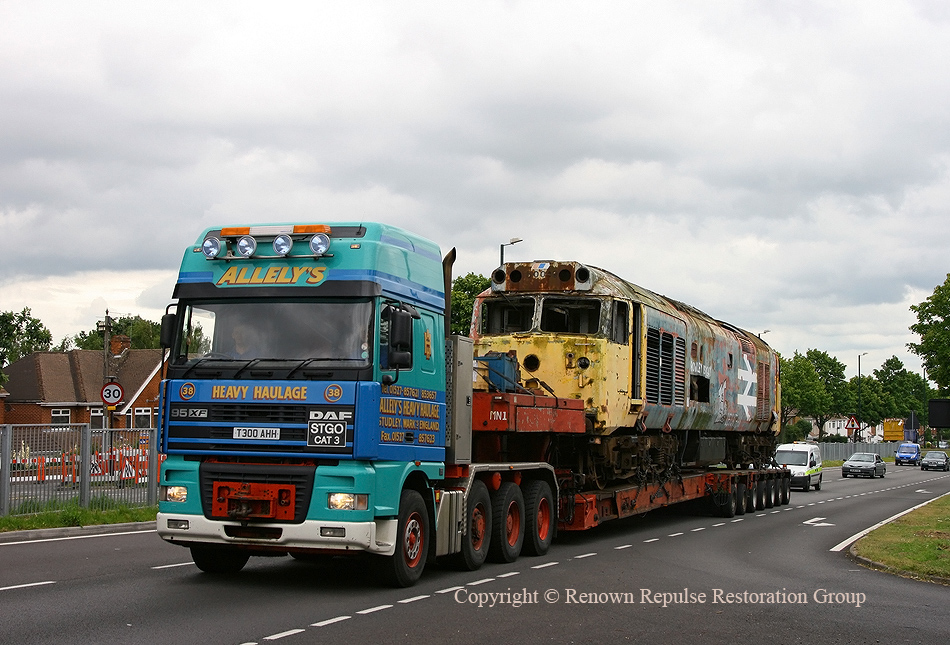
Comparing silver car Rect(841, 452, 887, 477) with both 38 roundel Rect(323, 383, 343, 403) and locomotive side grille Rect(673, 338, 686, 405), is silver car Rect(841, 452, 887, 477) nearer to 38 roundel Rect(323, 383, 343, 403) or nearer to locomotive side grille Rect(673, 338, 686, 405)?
locomotive side grille Rect(673, 338, 686, 405)

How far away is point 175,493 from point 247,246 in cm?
268

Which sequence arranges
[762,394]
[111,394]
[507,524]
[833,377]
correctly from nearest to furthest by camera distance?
1. [507,524]
2. [111,394]
3. [762,394]
4. [833,377]

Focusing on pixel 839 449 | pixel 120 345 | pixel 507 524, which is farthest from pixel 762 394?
pixel 839 449

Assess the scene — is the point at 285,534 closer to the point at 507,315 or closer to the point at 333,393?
the point at 333,393

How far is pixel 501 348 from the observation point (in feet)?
57.6

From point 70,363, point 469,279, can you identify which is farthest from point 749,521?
point 70,363

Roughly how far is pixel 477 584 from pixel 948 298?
5141 cm

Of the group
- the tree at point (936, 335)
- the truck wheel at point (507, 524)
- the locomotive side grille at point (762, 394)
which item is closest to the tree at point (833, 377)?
the tree at point (936, 335)

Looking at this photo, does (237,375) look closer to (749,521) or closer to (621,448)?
(621,448)

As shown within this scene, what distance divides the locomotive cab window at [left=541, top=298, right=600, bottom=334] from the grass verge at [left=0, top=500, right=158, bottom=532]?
27.7 feet

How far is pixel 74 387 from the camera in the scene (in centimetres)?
6128

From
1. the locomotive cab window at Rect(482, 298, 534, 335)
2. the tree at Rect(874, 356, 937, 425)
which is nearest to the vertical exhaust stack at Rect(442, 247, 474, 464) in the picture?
the locomotive cab window at Rect(482, 298, 534, 335)

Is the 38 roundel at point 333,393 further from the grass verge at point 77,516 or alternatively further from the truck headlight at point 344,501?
the grass verge at point 77,516

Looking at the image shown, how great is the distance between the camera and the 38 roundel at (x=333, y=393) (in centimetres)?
1054
